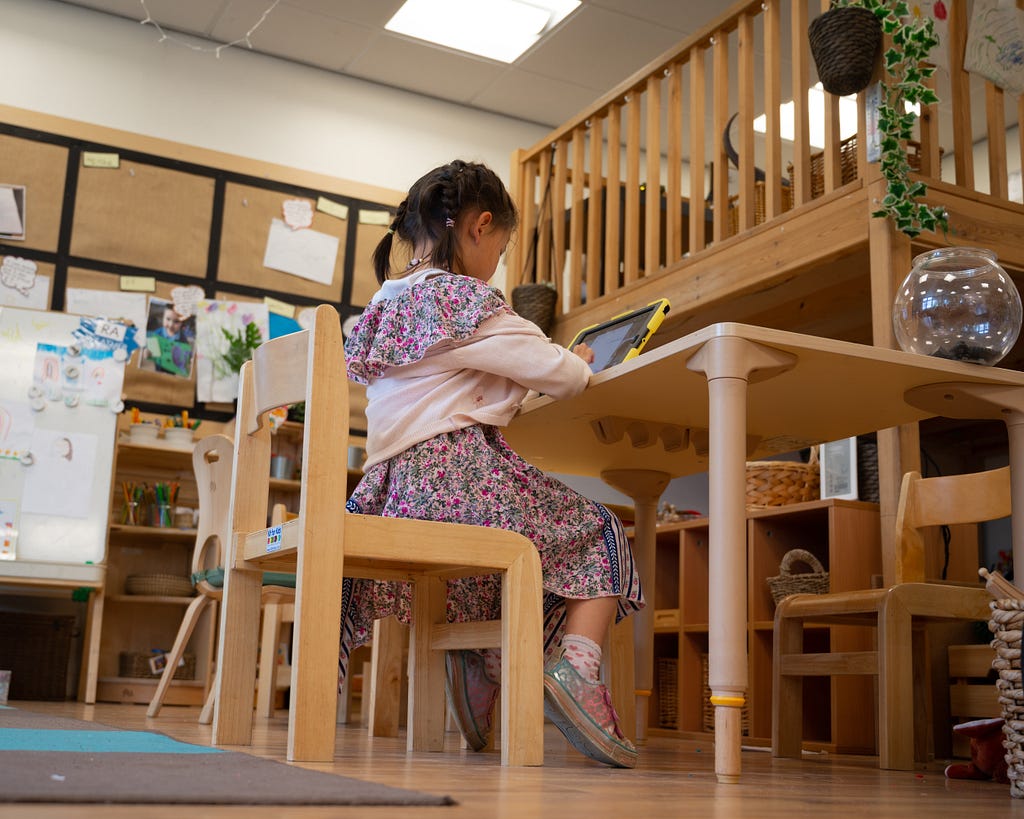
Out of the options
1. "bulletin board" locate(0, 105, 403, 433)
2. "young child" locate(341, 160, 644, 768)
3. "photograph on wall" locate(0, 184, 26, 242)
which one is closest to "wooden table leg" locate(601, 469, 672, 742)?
"young child" locate(341, 160, 644, 768)

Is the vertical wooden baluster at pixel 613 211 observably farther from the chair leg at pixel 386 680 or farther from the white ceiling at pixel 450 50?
the chair leg at pixel 386 680

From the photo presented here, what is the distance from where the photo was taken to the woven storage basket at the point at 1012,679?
1.66 meters

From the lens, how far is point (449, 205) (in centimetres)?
214

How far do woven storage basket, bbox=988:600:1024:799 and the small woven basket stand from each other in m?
1.92

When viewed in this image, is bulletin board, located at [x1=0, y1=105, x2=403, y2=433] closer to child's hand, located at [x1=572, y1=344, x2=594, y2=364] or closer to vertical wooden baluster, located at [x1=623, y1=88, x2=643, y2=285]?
vertical wooden baluster, located at [x1=623, y1=88, x2=643, y2=285]

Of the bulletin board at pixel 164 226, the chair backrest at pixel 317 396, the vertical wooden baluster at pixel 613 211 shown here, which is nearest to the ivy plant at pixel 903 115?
the vertical wooden baluster at pixel 613 211

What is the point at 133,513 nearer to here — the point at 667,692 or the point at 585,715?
the point at 667,692

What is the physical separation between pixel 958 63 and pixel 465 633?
2.55m

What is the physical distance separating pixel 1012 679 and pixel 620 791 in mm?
668

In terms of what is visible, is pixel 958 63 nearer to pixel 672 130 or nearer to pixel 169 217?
pixel 672 130

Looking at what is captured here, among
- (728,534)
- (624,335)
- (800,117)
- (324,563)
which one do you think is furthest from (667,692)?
(324,563)

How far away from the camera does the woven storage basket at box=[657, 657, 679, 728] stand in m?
4.44

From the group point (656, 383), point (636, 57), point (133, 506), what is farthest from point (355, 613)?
point (636, 57)

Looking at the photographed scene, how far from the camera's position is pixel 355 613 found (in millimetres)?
2133
